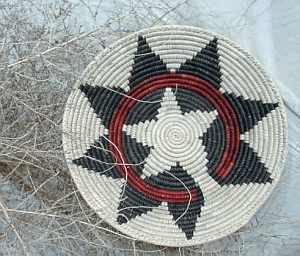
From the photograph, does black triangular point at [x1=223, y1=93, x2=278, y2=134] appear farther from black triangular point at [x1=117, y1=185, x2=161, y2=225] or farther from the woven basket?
black triangular point at [x1=117, y1=185, x2=161, y2=225]

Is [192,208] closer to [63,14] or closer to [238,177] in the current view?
[238,177]

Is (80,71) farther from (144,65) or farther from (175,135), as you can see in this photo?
(175,135)

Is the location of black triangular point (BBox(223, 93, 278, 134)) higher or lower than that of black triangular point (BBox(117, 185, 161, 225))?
higher

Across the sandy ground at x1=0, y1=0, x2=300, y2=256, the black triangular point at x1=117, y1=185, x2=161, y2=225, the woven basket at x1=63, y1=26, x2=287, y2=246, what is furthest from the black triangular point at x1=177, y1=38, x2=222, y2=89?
the black triangular point at x1=117, y1=185, x2=161, y2=225

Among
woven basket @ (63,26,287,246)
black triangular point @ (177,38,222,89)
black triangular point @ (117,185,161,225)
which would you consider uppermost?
black triangular point @ (177,38,222,89)

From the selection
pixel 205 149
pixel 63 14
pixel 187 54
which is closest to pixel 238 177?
pixel 205 149

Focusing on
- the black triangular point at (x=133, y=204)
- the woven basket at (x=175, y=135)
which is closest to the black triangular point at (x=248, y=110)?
the woven basket at (x=175, y=135)

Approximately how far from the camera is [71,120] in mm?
1149

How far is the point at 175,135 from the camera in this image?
48.2 inches

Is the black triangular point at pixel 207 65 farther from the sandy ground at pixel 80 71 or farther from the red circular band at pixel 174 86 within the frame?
the sandy ground at pixel 80 71

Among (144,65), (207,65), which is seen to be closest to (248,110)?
(207,65)

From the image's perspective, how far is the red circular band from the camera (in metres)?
1.20

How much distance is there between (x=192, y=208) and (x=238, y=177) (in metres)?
0.15

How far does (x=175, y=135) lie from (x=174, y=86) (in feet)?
0.44
